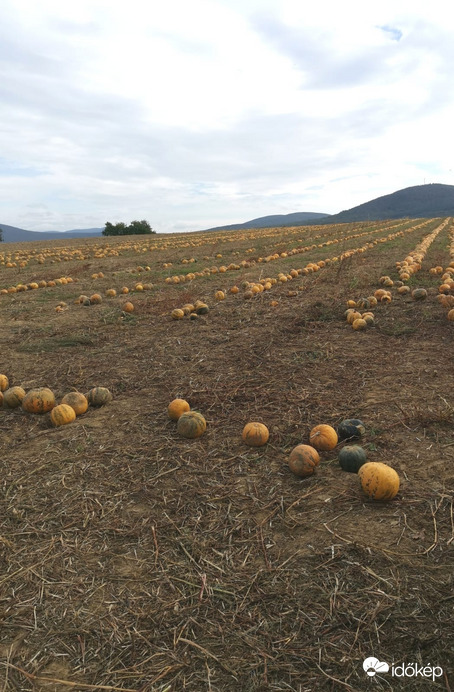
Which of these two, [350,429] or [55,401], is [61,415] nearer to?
[55,401]

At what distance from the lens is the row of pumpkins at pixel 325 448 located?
11.2 feet

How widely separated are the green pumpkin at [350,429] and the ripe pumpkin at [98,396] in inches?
118

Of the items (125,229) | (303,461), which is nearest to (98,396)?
(303,461)

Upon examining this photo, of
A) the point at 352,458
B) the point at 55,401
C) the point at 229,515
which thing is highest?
the point at 55,401

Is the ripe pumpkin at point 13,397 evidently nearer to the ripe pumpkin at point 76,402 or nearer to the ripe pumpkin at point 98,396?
the ripe pumpkin at point 76,402

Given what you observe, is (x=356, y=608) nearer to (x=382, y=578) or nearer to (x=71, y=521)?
(x=382, y=578)

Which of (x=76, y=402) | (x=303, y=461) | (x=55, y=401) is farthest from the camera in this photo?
(x=55, y=401)

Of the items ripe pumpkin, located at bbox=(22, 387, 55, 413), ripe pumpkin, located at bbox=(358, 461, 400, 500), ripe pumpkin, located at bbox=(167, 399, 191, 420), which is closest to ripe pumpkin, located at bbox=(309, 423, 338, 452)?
ripe pumpkin, located at bbox=(358, 461, 400, 500)

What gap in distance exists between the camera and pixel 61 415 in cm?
511

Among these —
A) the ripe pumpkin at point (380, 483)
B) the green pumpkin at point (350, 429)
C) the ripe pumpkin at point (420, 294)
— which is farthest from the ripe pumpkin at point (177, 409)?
the ripe pumpkin at point (420, 294)

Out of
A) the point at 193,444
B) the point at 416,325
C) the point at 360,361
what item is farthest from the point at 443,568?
the point at 416,325

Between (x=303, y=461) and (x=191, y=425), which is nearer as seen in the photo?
(x=303, y=461)

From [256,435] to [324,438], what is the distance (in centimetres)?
68

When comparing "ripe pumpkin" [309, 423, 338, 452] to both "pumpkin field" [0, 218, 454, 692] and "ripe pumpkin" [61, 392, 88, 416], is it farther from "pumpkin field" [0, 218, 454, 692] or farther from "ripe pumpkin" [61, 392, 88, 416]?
"ripe pumpkin" [61, 392, 88, 416]
